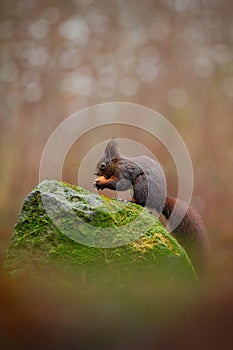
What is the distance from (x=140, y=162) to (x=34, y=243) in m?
0.76

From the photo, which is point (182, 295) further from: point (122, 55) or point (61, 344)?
point (122, 55)

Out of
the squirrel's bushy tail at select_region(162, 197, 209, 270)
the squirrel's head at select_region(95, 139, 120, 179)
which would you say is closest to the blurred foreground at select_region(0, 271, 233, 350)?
the squirrel's bushy tail at select_region(162, 197, 209, 270)

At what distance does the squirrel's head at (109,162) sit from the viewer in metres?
2.32

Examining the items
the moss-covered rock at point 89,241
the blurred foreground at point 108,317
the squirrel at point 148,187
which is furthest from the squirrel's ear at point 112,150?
the blurred foreground at point 108,317

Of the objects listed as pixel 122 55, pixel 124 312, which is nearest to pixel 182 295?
pixel 124 312

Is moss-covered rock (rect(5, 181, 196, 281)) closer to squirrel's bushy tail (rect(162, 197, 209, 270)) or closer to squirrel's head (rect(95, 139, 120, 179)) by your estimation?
squirrel's bushy tail (rect(162, 197, 209, 270))

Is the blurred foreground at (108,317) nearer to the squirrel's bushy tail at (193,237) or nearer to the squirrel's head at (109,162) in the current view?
the squirrel's bushy tail at (193,237)

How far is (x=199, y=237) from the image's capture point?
7.09 ft

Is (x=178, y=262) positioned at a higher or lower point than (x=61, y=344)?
higher

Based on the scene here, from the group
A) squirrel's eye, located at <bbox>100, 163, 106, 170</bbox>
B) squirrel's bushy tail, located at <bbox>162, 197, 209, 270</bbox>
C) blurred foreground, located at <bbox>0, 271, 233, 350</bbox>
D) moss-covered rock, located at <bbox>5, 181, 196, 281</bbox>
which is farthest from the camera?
squirrel's eye, located at <bbox>100, 163, 106, 170</bbox>

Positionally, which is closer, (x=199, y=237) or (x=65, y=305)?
(x=65, y=305)

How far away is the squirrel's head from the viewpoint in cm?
232

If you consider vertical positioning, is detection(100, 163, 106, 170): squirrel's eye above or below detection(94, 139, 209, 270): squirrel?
above

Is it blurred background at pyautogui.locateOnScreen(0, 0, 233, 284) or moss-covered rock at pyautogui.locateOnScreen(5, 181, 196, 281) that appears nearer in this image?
moss-covered rock at pyautogui.locateOnScreen(5, 181, 196, 281)
